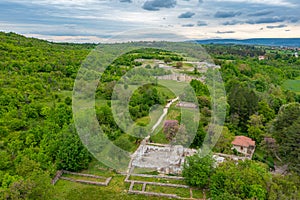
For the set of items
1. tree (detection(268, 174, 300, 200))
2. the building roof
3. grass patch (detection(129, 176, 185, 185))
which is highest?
the building roof

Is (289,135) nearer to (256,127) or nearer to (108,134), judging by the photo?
(256,127)

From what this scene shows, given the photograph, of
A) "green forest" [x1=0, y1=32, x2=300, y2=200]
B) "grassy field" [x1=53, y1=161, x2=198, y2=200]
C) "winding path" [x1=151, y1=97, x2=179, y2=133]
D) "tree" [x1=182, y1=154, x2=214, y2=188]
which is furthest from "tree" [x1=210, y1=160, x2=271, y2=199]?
"winding path" [x1=151, y1=97, x2=179, y2=133]

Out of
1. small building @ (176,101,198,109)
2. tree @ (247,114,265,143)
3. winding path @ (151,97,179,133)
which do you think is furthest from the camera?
small building @ (176,101,198,109)

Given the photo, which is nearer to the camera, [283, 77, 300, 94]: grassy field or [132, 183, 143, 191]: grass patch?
[132, 183, 143, 191]: grass patch

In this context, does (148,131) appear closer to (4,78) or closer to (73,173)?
(73,173)

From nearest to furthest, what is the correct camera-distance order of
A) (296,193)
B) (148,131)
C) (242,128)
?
(296,193) < (148,131) < (242,128)

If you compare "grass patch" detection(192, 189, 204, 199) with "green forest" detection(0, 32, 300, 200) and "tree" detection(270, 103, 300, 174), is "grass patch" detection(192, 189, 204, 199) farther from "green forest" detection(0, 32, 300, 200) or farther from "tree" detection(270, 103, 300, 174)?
"tree" detection(270, 103, 300, 174)

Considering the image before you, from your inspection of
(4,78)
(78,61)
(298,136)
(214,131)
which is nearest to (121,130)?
(214,131)
